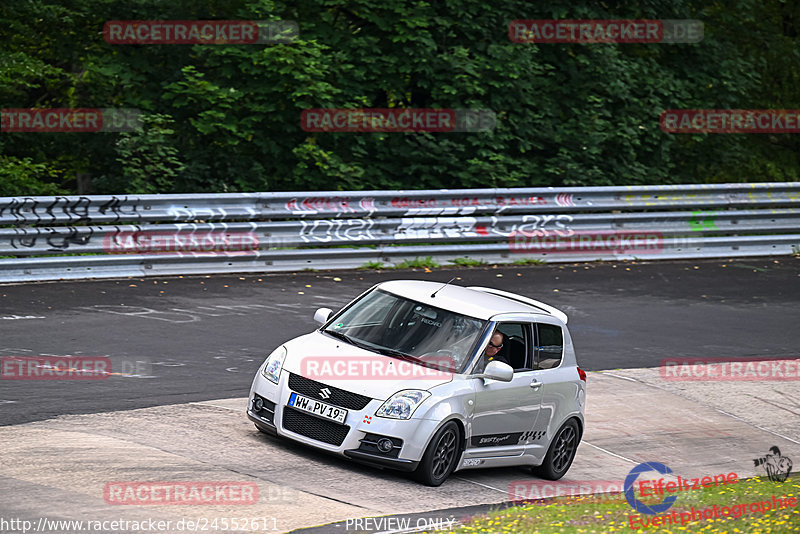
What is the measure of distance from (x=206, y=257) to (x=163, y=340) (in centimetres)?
413

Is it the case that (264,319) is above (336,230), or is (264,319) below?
below

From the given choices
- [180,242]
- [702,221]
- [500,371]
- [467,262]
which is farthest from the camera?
[702,221]

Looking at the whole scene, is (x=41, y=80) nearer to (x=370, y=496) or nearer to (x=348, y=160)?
(x=348, y=160)

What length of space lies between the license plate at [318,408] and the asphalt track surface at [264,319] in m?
1.90

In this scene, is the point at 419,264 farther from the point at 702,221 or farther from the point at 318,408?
the point at 318,408

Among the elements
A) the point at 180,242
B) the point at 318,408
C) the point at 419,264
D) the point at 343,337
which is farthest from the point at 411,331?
the point at 419,264

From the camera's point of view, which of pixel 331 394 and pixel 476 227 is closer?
pixel 331 394

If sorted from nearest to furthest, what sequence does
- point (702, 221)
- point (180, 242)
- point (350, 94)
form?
point (180, 242) → point (350, 94) → point (702, 221)

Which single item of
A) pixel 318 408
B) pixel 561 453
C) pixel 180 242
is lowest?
pixel 561 453

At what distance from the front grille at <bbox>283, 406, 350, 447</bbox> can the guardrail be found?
25.3 feet

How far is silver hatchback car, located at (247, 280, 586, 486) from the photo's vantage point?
29.3 feet

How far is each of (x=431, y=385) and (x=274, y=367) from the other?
57.2 inches

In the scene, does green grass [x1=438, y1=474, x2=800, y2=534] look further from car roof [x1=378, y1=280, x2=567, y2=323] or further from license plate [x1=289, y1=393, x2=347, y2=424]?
car roof [x1=378, y1=280, x2=567, y2=323]

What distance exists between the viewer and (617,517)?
26.3 ft
